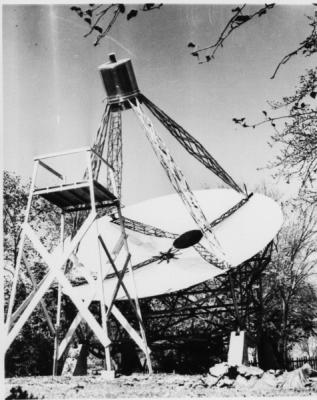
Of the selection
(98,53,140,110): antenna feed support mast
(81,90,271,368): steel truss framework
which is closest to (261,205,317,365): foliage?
(81,90,271,368): steel truss framework

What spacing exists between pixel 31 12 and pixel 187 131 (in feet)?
18.4

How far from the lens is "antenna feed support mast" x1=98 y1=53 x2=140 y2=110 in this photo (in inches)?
493

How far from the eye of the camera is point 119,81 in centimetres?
1277

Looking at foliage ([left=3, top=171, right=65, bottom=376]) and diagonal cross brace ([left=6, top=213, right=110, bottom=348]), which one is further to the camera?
foliage ([left=3, top=171, right=65, bottom=376])

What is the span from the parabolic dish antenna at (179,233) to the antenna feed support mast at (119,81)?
3962 millimetres

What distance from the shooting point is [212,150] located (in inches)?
607

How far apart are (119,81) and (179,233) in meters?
5.08

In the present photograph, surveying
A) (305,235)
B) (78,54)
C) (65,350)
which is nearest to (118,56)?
(78,54)

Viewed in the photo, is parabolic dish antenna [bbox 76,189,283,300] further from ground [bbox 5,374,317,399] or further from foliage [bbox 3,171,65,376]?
foliage [bbox 3,171,65,376]

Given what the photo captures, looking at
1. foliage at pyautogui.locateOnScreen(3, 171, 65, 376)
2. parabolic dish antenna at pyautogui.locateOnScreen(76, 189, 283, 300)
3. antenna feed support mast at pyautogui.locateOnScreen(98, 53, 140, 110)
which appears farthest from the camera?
foliage at pyautogui.locateOnScreen(3, 171, 65, 376)

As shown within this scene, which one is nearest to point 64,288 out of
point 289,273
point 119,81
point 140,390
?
point 140,390

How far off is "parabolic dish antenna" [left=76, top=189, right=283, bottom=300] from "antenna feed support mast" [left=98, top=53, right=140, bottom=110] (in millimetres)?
3962

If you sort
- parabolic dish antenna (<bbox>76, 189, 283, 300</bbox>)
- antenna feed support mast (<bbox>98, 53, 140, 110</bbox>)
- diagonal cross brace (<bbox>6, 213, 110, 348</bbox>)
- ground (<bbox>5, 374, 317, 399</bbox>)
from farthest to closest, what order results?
1. antenna feed support mast (<bbox>98, 53, 140, 110</bbox>)
2. parabolic dish antenna (<bbox>76, 189, 283, 300</bbox>)
3. diagonal cross brace (<bbox>6, 213, 110, 348</bbox>)
4. ground (<bbox>5, 374, 317, 399</bbox>)

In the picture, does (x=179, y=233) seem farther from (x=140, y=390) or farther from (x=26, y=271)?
(x=26, y=271)
